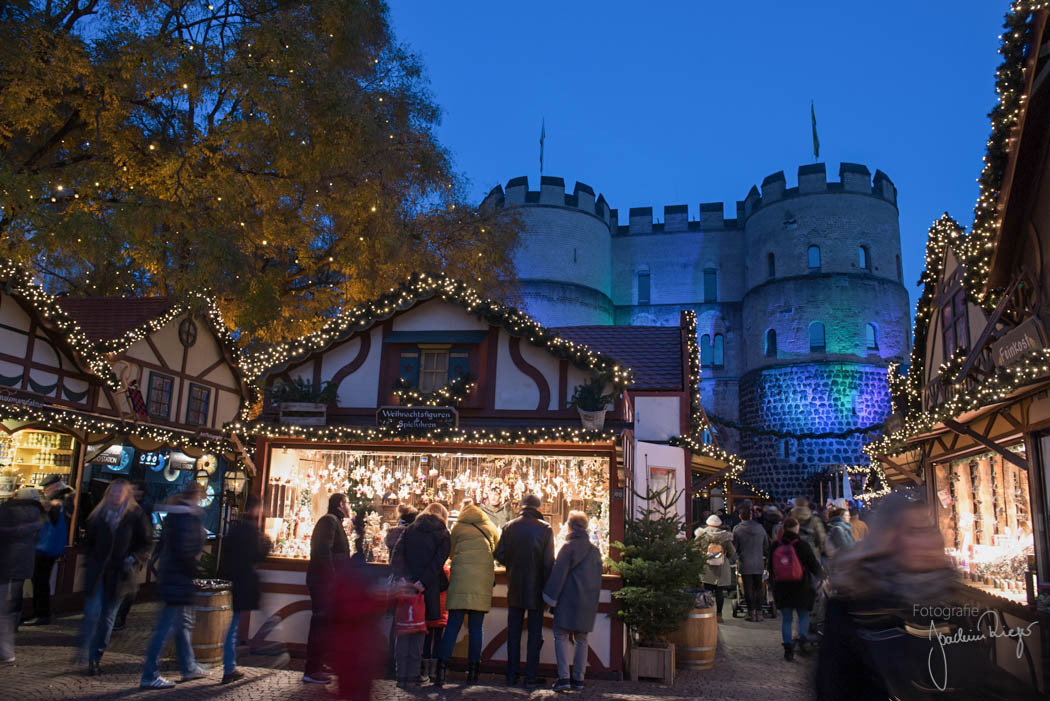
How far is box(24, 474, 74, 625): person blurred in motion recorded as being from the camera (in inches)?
396

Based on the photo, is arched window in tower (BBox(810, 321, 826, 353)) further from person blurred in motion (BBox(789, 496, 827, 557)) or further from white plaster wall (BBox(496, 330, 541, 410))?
white plaster wall (BBox(496, 330, 541, 410))

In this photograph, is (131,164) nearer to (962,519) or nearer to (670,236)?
(962,519)

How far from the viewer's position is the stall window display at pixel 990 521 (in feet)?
29.0

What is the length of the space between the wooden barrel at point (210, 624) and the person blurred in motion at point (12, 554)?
5.21 feet

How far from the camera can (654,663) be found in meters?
8.48

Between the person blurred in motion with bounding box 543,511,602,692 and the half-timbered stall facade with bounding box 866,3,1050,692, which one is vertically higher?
the half-timbered stall facade with bounding box 866,3,1050,692

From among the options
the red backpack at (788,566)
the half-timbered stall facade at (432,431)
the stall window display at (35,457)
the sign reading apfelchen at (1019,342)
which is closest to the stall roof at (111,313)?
the stall window display at (35,457)

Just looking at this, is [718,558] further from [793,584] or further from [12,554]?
[12,554]

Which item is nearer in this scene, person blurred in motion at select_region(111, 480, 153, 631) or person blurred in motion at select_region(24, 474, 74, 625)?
person blurred in motion at select_region(111, 480, 153, 631)

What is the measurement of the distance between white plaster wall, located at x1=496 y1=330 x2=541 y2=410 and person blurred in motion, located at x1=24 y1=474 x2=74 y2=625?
18.5 ft

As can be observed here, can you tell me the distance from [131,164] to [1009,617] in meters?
14.0

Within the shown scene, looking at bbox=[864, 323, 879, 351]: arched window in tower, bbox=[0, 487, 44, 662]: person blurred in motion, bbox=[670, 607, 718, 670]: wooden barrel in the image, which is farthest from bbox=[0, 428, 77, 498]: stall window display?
bbox=[864, 323, 879, 351]: arched window in tower

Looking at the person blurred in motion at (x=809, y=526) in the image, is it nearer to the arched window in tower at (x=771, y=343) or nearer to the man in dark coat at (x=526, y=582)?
the man in dark coat at (x=526, y=582)

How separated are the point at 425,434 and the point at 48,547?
16.0ft
